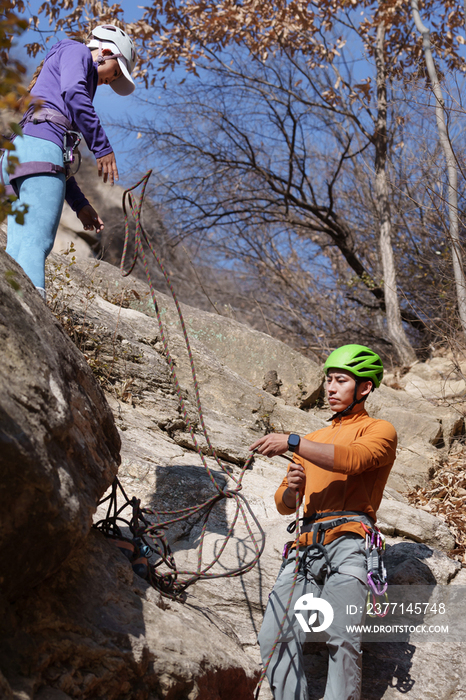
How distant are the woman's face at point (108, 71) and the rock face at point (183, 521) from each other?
1.60 meters

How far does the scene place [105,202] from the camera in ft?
49.9

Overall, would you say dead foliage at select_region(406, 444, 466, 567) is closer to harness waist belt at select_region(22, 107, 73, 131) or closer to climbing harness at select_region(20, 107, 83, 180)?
climbing harness at select_region(20, 107, 83, 180)

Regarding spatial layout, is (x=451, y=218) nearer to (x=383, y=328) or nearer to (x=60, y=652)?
(x=383, y=328)

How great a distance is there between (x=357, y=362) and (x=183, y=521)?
1.43m

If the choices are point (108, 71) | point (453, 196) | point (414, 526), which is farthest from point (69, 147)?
point (453, 196)

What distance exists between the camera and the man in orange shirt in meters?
2.44

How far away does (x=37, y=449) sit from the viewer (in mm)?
1623

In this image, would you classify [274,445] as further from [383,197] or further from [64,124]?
[383,197]

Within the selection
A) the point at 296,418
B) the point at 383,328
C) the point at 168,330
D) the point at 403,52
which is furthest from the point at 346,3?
the point at 296,418

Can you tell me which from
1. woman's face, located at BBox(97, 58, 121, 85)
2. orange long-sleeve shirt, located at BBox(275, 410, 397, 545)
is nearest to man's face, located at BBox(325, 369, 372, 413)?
orange long-sleeve shirt, located at BBox(275, 410, 397, 545)

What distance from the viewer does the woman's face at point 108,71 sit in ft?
10.1

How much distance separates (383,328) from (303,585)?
342 inches

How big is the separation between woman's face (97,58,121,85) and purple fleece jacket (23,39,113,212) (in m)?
0.07

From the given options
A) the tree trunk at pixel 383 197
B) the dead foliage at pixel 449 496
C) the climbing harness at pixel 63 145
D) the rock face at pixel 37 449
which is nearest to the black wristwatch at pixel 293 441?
the rock face at pixel 37 449
